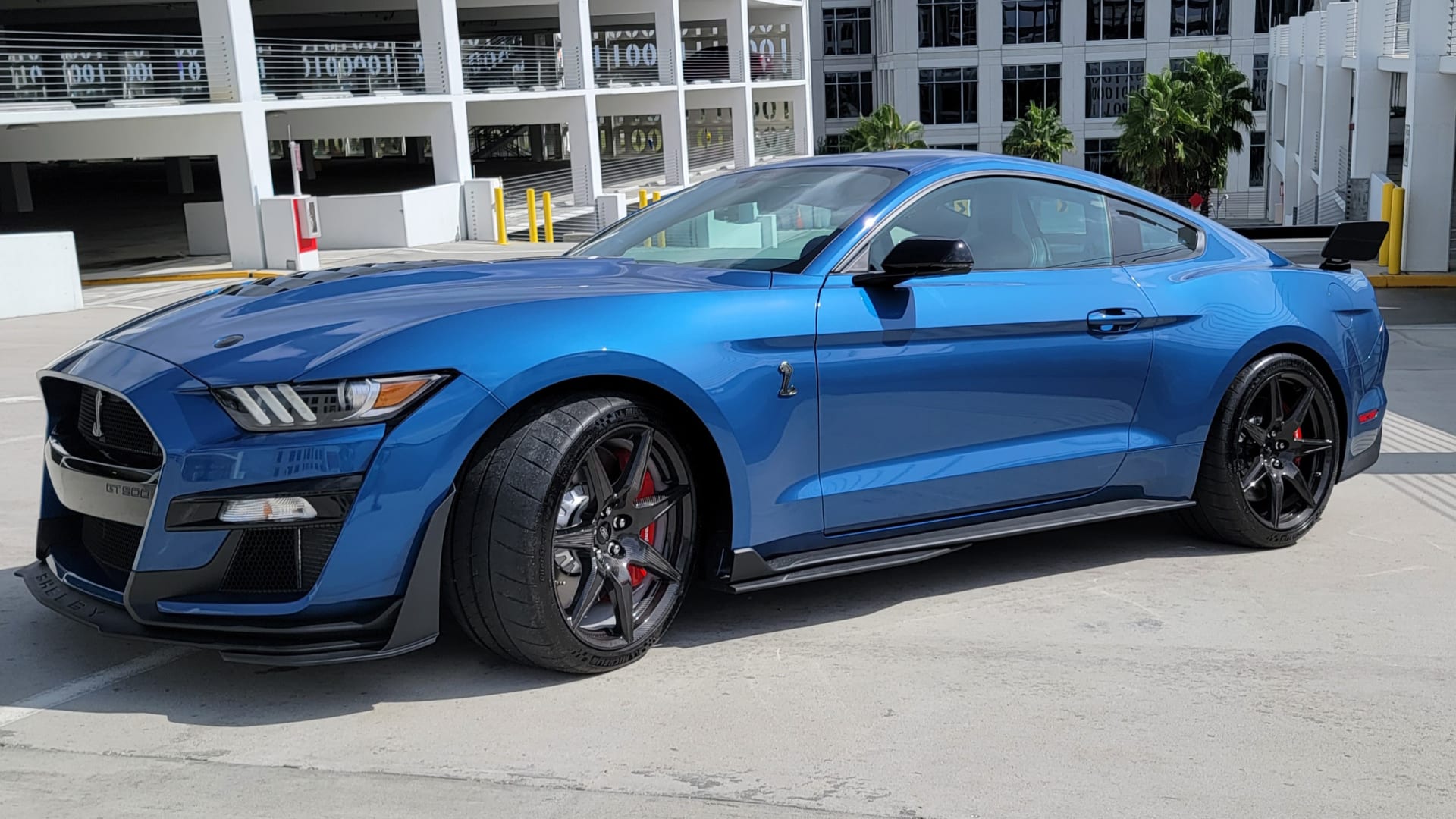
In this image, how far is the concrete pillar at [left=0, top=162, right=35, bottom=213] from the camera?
4153 centimetres

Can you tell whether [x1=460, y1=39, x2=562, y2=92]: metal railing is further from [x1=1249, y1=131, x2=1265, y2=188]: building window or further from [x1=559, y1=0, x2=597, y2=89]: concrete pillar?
[x1=1249, y1=131, x2=1265, y2=188]: building window

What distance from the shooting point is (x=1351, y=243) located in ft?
19.1

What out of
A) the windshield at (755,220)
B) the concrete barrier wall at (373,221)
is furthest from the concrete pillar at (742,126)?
the windshield at (755,220)

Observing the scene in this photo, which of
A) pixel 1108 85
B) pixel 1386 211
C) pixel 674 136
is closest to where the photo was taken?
pixel 1386 211

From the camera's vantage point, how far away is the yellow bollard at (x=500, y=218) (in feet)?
101

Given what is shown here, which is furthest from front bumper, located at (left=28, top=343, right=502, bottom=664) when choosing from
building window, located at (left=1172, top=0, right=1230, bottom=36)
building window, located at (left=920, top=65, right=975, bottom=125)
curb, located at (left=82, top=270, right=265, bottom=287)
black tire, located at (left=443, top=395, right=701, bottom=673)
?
building window, located at (left=1172, top=0, right=1230, bottom=36)

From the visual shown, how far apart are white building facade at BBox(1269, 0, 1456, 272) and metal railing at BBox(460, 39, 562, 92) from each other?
1954 centimetres

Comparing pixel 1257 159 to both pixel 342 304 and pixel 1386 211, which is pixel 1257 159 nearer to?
pixel 1386 211

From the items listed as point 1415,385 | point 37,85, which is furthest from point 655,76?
point 1415,385

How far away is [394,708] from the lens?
3.96 meters

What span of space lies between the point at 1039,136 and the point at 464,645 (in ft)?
211

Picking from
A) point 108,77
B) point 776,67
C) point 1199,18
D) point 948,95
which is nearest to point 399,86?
point 108,77

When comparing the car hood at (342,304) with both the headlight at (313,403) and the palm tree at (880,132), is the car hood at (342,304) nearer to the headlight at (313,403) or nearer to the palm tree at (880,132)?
the headlight at (313,403)

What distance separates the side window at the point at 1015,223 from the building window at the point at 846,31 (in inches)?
2755
